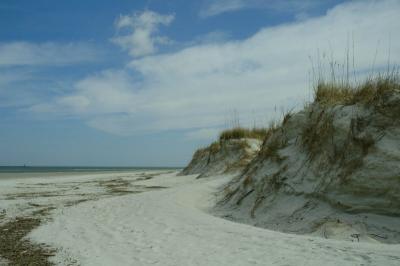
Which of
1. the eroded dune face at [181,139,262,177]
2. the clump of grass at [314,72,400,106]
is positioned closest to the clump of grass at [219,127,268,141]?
the eroded dune face at [181,139,262,177]

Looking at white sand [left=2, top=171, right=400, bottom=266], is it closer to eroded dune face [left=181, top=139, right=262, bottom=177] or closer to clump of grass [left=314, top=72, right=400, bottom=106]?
clump of grass [left=314, top=72, right=400, bottom=106]

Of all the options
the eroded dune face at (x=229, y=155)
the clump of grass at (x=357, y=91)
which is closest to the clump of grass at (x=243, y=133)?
the eroded dune face at (x=229, y=155)

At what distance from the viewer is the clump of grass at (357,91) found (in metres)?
8.08

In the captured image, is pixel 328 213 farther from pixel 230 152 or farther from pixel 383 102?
pixel 230 152

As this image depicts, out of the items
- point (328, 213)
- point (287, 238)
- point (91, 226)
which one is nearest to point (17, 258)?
point (91, 226)

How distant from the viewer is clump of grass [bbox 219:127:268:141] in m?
23.4

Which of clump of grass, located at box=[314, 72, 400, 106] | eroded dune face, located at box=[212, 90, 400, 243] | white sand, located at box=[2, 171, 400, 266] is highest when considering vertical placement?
clump of grass, located at box=[314, 72, 400, 106]

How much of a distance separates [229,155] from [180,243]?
15912 mm

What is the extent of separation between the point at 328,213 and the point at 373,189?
823 mm

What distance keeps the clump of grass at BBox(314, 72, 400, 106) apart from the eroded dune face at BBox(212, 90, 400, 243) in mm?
112

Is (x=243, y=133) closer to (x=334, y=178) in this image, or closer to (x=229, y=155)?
Result: (x=229, y=155)

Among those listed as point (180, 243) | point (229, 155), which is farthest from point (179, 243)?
point (229, 155)

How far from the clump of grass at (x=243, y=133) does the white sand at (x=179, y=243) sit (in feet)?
46.0

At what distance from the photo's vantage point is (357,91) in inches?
342
